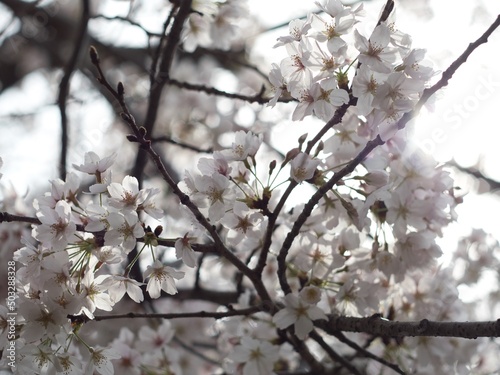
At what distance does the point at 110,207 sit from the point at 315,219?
Answer: 651 mm

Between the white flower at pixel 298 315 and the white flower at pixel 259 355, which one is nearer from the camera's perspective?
the white flower at pixel 298 315

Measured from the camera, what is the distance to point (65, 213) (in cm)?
150

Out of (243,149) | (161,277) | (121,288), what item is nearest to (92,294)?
(121,288)

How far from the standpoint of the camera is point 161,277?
5.22 feet

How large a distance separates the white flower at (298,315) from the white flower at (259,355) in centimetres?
26

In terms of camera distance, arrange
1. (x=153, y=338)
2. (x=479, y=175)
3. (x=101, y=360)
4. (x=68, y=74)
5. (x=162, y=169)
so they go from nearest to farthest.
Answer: (x=162, y=169)
(x=101, y=360)
(x=153, y=338)
(x=68, y=74)
(x=479, y=175)

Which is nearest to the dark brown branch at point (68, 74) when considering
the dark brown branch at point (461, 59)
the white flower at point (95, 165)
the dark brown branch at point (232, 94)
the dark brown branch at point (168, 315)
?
the dark brown branch at point (232, 94)

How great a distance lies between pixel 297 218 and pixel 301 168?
197 millimetres

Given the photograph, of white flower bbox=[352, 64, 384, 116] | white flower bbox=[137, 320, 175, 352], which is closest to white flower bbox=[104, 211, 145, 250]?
white flower bbox=[352, 64, 384, 116]

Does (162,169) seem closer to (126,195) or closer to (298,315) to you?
(126,195)

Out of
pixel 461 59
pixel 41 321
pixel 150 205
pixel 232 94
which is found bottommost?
pixel 41 321

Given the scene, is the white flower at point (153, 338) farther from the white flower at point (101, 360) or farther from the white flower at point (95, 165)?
the white flower at point (95, 165)

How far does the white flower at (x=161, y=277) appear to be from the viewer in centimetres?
157

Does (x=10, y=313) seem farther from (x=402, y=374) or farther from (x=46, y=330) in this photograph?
(x=402, y=374)
